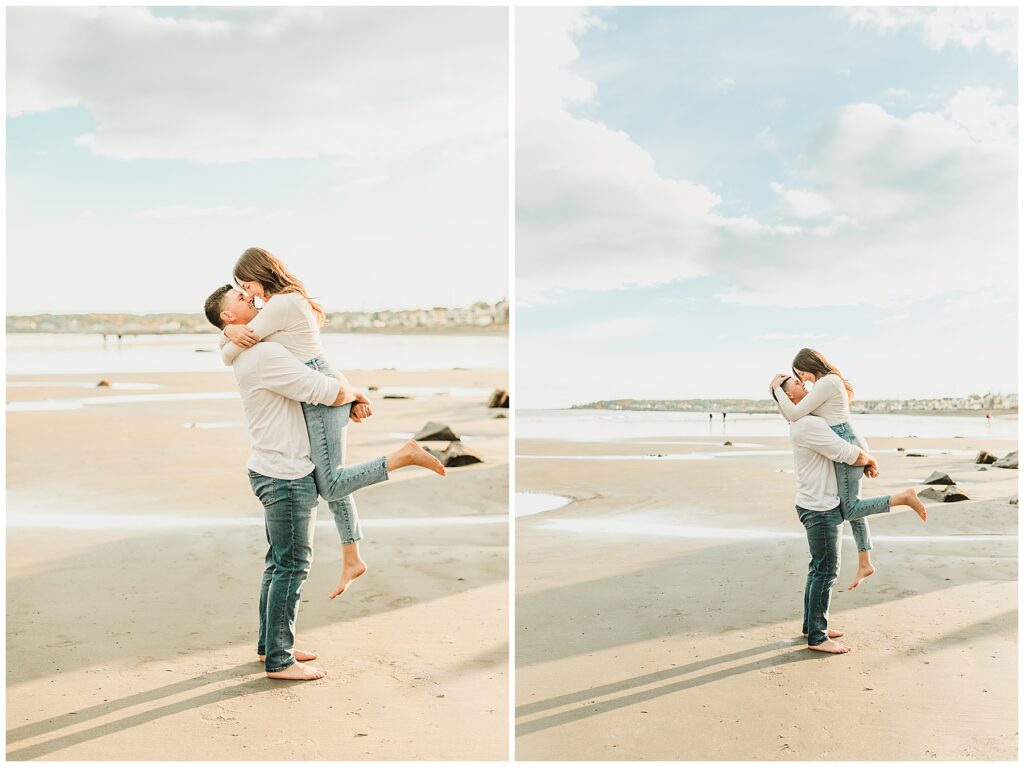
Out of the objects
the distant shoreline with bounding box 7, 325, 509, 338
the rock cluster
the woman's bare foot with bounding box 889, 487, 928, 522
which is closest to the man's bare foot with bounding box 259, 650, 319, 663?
the woman's bare foot with bounding box 889, 487, 928, 522

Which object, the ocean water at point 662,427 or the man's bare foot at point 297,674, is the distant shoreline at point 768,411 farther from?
the man's bare foot at point 297,674

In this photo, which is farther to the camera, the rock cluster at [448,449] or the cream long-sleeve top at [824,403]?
the rock cluster at [448,449]

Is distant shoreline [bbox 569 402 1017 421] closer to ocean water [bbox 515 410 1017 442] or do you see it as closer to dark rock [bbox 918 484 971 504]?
ocean water [bbox 515 410 1017 442]

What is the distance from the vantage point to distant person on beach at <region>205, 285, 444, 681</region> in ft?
7.17

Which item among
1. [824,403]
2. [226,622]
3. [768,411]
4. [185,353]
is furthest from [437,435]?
[185,353]

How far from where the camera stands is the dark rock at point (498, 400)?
26.8 feet

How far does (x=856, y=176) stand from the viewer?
5883 mm

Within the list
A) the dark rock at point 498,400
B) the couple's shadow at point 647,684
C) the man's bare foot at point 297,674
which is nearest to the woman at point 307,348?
the man's bare foot at point 297,674

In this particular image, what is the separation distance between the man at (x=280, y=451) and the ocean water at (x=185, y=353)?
12.6 ft

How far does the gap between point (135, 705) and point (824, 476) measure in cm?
194

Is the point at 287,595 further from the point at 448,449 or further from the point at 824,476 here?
the point at 448,449

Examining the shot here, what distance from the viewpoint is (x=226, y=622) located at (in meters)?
2.77

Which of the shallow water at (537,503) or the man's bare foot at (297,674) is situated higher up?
the shallow water at (537,503)

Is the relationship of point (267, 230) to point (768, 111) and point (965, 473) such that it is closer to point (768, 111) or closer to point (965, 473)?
point (768, 111)
